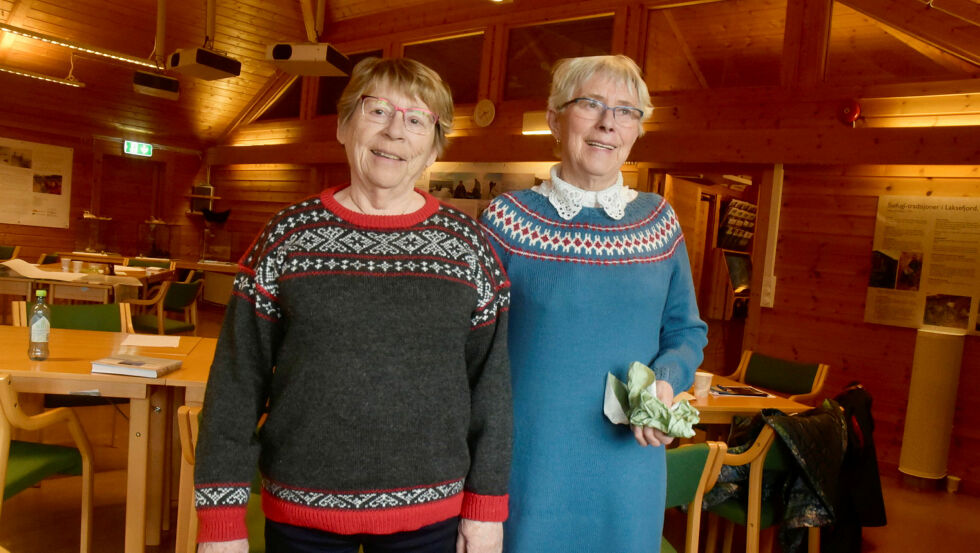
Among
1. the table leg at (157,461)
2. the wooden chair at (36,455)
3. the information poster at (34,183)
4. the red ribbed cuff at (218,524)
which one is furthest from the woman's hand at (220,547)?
the information poster at (34,183)

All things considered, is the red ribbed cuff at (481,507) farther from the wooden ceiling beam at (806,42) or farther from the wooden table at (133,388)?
the wooden ceiling beam at (806,42)

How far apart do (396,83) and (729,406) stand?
2510 mm

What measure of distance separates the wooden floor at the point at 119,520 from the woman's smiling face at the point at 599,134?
109 inches

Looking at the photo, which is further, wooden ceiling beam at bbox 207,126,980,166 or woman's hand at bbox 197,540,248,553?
wooden ceiling beam at bbox 207,126,980,166

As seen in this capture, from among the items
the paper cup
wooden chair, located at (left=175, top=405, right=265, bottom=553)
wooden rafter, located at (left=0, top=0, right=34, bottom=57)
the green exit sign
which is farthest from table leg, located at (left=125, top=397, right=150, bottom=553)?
the green exit sign

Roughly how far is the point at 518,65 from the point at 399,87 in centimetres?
717

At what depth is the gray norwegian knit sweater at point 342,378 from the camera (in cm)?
129

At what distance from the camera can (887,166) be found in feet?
18.7

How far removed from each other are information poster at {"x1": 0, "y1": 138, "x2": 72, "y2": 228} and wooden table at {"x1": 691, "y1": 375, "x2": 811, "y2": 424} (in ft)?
36.0

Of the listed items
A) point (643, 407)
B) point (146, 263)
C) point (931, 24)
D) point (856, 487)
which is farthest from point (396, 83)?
point (146, 263)

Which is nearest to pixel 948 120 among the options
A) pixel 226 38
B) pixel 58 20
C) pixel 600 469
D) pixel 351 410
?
pixel 600 469

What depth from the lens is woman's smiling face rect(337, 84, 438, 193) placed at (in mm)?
1378

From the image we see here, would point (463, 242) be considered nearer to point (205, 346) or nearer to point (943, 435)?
point (205, 346)

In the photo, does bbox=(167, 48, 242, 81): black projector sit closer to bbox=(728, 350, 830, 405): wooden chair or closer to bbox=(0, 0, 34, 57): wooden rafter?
bbox=(0, 0, 34, 57): wooden rafter
